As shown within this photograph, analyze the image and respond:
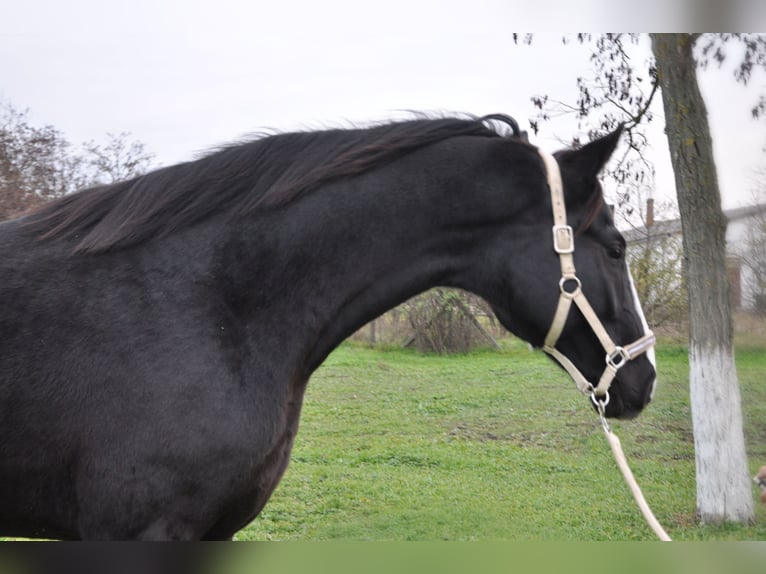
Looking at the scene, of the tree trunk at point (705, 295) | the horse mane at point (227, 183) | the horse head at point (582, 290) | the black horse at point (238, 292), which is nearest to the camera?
the black horse at point (238, 292)

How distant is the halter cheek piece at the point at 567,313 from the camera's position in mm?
2080

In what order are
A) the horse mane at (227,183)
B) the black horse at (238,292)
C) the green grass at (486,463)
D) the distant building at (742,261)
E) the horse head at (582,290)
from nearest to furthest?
the black horse at (238,292), the horse mane at (227,183), the horse head at (582,290), the green grass at (486,463), the distant building at (742,261)

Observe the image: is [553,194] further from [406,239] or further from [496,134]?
[406,239]

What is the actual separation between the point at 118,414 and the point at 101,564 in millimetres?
409

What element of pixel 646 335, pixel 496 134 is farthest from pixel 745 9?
pixel 646 335

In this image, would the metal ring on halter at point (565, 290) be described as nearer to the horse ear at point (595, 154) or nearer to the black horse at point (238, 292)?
the black horse at point (238, 292)

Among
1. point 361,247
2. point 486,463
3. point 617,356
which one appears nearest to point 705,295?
point 486,463

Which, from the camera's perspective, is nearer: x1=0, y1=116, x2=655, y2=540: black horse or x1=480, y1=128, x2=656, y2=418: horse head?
x1=0, y1=116, x2=655, y2=540: black horse

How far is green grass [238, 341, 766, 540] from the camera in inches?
198

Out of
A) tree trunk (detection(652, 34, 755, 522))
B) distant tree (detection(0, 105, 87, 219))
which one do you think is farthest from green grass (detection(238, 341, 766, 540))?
distant tree (detection(0, 105, 87, 219))

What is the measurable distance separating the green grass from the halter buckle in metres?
3.38

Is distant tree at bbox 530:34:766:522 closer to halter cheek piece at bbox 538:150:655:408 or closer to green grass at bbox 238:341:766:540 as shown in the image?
green grass at bbox 238:341:766:540

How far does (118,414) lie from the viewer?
1767 mm

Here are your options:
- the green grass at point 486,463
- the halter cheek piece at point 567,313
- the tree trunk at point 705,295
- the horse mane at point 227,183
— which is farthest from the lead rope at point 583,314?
the green grass at point 486,463
